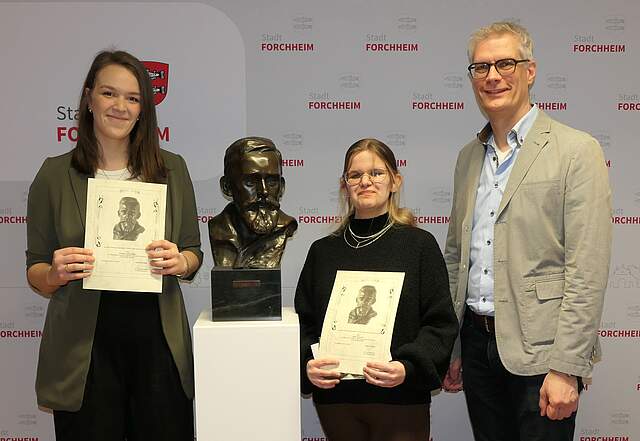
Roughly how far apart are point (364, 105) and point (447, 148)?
0.60 metres

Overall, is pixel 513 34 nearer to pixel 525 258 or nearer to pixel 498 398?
pixel 525 258

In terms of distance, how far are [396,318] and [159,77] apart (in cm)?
224

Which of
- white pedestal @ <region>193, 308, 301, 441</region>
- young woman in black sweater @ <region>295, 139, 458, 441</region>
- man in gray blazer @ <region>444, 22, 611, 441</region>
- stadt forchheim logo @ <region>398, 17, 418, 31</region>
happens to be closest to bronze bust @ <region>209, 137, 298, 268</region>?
young woman in black sweater @ <region>295, 139, 458, 441</region>

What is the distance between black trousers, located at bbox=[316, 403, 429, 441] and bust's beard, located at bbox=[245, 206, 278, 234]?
79cm

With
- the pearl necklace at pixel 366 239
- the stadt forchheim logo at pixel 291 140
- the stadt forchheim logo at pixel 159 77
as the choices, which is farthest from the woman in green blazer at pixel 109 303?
the stadt forchheim logo at pixel 291 140

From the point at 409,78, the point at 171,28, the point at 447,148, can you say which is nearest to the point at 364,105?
the point at 409,78

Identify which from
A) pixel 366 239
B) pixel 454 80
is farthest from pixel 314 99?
pixel 366 239

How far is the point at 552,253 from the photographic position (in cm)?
241

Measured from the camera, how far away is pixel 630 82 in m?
3.85

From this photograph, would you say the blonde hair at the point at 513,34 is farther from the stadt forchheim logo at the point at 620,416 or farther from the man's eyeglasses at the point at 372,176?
the stadt forchheim logo at the point at 620,416

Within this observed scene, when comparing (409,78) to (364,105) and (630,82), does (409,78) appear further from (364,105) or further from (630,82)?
(630,82)

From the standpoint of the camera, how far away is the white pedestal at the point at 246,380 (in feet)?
8.02

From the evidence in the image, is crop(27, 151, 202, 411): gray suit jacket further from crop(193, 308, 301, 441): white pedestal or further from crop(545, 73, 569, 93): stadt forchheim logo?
crop(545, 73, 569, 93): stadt forchheim logo

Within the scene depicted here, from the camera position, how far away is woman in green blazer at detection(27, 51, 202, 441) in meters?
2.45
